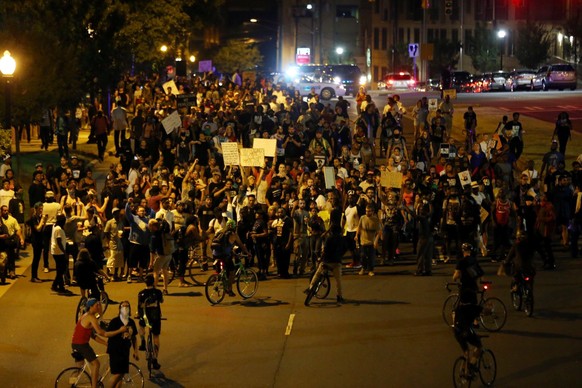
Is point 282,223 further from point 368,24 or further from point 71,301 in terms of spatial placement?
point 368,24

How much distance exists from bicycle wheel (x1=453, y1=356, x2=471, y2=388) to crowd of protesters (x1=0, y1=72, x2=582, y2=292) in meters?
5.61

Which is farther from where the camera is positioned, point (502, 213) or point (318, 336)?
point (502, 213)

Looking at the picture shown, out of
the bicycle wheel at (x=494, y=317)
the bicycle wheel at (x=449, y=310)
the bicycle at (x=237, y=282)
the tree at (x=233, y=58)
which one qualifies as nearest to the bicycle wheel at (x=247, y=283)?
the bicycle at (x=237, y=282)

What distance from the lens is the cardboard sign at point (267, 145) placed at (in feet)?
92.0

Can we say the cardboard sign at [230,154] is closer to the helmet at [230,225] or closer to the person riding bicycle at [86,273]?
the helmet at [230,225]

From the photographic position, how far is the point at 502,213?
23.7 meters

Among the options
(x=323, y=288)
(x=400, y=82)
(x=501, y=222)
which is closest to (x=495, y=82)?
(x=400, y=82)

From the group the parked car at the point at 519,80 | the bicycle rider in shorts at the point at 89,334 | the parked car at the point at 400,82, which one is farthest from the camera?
the parked car at the point at 400,82

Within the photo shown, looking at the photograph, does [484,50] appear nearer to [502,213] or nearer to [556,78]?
[556,78]

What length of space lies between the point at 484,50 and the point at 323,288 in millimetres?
74632

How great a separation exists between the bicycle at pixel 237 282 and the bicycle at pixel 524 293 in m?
4.59

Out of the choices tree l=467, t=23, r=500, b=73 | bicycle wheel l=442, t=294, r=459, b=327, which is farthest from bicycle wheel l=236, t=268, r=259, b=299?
tree l=467, t=23, r=500, b=73

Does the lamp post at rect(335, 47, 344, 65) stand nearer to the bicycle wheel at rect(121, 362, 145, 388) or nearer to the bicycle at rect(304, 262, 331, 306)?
the bicycle at rect(304, 262, 331, 306)

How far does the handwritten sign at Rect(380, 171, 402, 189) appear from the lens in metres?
24.9
